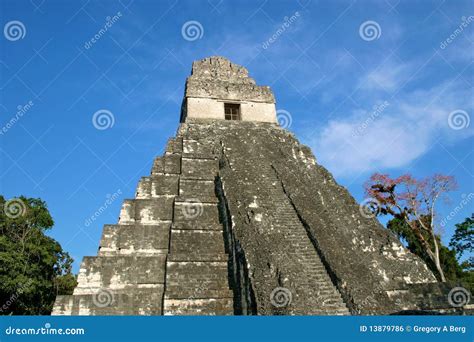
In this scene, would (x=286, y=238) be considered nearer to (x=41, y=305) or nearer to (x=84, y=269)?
(x=84, y=269)

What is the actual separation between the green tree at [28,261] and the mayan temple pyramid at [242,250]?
10.5 meters

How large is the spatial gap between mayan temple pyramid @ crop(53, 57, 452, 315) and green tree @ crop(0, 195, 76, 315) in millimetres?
10474

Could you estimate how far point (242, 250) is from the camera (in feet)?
22.1

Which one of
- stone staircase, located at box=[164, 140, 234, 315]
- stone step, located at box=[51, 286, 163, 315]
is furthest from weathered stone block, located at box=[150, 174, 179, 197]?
stone step, located at box=[51, 286, 163, 315]

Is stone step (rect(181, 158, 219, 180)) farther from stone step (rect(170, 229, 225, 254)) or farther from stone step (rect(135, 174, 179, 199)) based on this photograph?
stone step (rect(170, 229, 225, 254))

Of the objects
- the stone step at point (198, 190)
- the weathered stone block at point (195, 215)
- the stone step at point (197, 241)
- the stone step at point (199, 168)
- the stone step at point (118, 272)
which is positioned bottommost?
the stone step at point (118, 272)

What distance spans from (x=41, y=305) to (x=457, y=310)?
18.2 meters

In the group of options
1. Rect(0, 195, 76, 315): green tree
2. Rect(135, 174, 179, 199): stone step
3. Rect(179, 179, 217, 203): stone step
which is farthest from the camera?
Rect(0, 195, 76, 315): green tree

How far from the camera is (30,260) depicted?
1691 cm

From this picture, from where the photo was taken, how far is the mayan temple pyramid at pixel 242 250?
606 cm

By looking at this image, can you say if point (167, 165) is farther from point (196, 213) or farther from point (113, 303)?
point (113, 303)

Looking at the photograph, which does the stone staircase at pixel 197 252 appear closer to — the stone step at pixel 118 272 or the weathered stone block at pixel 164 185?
the weathered stone block at pixel 164 185

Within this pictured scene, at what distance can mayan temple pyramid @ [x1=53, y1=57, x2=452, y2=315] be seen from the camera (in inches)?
239

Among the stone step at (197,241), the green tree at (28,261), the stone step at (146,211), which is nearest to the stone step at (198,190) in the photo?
the stone step at (146,211)
